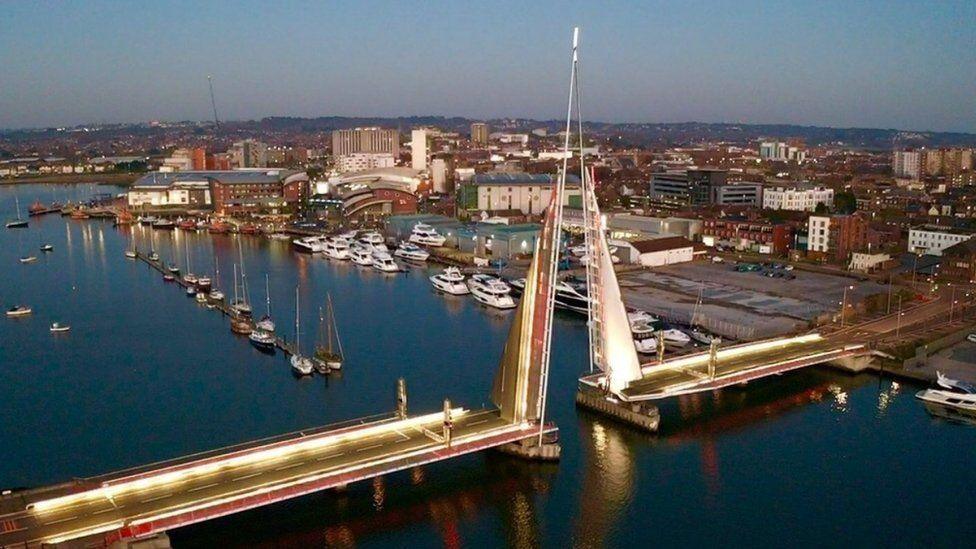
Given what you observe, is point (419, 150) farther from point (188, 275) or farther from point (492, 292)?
point (492, 292)

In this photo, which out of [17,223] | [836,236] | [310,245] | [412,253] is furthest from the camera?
[17,223]

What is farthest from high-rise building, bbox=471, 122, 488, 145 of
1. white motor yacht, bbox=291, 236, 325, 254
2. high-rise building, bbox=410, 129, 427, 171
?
white motor yacht, bbox=291, 236, 325, 254

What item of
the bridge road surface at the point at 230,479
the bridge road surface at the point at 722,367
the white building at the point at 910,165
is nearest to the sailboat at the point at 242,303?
the bridge road surface at the point at 230,479

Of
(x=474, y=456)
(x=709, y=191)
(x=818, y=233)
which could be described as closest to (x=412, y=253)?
(x=818, y=233)

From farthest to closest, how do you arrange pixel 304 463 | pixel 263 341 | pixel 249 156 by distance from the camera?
pixel 249 156 → pixel 263 341 → pixel 304 463

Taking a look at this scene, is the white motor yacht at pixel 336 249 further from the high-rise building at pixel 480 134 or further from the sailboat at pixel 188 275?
the high-rise building at pixel 480 134

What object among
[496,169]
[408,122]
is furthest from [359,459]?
[408,122]

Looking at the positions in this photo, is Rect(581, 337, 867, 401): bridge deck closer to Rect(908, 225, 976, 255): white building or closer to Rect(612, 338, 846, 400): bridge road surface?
Rect(612, 338, 846, 400): bridge road surface
